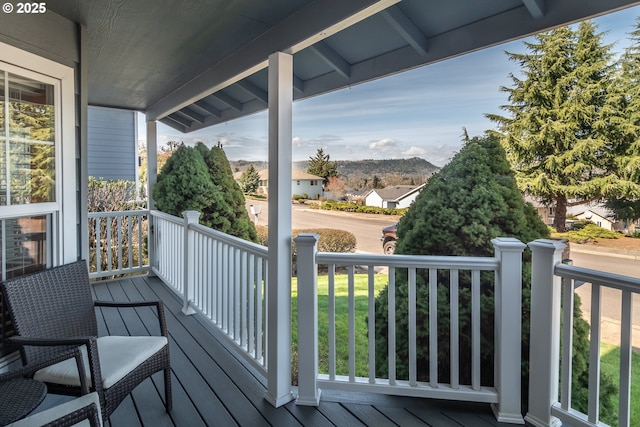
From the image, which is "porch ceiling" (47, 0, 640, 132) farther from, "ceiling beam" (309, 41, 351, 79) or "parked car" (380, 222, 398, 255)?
"parked car" (380, 222, 398, 255)

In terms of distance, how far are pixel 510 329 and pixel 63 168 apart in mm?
3130

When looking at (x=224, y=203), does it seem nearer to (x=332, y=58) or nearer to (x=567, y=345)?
(x=332, y=58)

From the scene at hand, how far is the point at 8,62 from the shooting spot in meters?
2.19

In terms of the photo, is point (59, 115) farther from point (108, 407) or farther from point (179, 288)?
point (179, 288)

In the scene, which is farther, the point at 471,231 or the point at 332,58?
the point at 332,58

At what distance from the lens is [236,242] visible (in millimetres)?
3135

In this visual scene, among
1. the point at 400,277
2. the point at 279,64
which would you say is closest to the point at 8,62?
the point at 279,64

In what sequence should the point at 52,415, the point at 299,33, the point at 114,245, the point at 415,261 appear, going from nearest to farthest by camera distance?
1. the point at 52,415
2. the point at 299,33
3. the point at 415,261
4. the point at 114,245

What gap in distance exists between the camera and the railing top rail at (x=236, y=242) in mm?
2774

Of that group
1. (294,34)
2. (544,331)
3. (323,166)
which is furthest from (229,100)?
(544,331)

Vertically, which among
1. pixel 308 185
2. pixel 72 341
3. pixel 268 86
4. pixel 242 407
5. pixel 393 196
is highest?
pixel 268 86

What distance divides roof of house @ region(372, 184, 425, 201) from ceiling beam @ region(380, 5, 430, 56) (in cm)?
94

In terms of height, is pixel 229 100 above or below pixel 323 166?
above

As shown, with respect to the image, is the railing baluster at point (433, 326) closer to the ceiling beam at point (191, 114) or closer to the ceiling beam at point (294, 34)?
the ceiling beam at point (294, 34)
